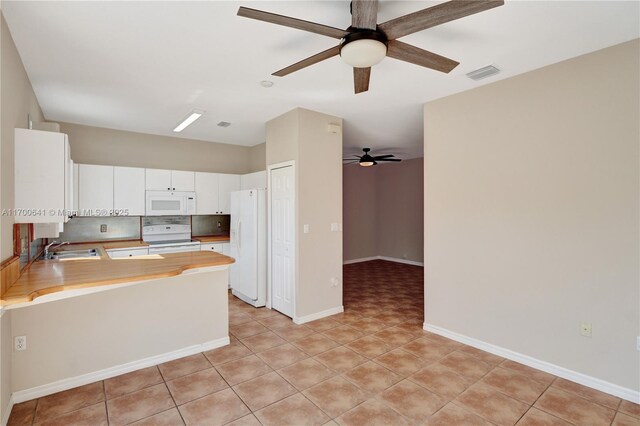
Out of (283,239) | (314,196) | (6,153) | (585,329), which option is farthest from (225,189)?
(585,329)

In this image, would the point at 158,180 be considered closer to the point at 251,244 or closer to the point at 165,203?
the point at 165,203

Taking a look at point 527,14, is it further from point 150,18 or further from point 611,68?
point 150,18

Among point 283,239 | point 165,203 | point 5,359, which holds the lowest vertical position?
point 5,359

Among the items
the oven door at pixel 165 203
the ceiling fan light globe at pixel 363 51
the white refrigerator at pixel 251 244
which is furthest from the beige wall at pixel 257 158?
the ceiling fan light globe at pixel 363 51

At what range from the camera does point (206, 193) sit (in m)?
5.71

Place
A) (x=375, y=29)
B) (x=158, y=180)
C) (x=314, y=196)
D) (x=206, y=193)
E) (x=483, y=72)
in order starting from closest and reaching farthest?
(x=375, y=29) < (x=483, y=72) < (x=314, y=196) < (x=158, y=180) < (x=206, y=193)

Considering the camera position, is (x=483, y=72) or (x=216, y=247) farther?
(x=216, y=247)

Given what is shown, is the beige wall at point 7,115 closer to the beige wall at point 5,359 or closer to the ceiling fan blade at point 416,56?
the beige wall at point 5,359

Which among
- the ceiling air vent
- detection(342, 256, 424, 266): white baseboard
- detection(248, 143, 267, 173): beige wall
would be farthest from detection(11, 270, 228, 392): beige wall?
detection(342, 256, 424, 266): white baseboard

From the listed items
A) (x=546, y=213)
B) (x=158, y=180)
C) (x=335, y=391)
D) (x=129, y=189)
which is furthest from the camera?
(x=158, y=180)

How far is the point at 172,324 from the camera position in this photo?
3129 mm

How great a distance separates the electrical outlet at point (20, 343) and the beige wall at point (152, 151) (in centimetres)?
328

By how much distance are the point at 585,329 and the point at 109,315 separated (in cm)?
411

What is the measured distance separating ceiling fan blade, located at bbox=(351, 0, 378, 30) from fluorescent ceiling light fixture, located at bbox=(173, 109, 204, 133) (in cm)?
284
